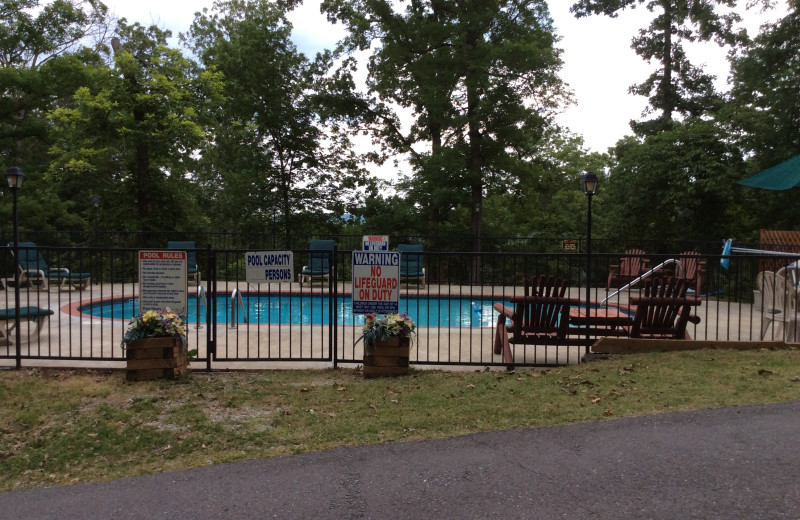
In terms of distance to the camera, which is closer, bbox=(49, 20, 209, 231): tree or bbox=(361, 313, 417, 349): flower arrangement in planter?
bbox=(361, 313, 417, 349): flower arrangement in planter

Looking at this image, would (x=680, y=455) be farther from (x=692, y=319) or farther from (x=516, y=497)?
(x=692, y=319)

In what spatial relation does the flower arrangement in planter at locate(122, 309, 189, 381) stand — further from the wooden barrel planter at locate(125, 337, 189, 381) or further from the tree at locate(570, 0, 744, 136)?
the tree at locate(570, 0, 744, 136)

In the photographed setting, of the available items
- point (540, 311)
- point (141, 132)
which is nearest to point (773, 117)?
point (540, 311)

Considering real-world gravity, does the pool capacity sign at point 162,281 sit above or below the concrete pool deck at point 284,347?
above

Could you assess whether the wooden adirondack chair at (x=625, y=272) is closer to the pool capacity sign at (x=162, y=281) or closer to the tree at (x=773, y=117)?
the tree at (x=773, y=117)

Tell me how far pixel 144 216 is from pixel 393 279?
19.4 metres

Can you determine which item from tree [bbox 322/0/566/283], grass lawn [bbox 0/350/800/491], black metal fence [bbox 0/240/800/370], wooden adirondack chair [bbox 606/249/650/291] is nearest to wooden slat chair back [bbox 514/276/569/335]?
black metal fence [bbox 0/240/800/370]

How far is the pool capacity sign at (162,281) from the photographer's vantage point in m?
6.79

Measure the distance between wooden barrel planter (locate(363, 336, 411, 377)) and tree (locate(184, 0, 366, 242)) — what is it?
18974mm

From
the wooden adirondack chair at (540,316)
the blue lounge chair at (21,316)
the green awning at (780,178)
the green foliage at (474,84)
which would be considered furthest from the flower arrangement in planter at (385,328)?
the green foliage at (474,84)

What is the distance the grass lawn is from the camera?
14.4 ft

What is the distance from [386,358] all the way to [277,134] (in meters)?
21.0

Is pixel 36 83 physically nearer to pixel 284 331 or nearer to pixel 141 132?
pixel 141 132

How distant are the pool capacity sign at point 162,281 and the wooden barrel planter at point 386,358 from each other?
7.29 ft
